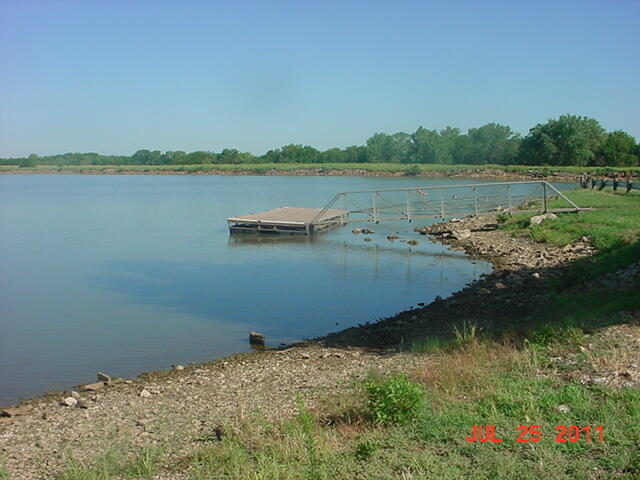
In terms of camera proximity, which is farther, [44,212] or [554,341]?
[44,212]

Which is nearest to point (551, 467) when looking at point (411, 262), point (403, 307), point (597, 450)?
point (597, 450)

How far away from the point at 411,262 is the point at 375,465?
767 inches

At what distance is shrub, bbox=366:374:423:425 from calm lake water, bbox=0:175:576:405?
706 centimetres

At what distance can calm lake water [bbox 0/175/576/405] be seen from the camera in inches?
531

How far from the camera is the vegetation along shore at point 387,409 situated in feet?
18.0

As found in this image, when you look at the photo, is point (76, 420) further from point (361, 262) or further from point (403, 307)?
point (361, 262)

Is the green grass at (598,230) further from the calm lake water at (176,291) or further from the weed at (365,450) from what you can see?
the weed at (365,450)

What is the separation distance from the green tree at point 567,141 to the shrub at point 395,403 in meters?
90.0

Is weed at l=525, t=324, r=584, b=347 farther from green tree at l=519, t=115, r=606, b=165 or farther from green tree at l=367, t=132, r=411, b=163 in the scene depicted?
green tree at l=367, t=132, r=411, b=163

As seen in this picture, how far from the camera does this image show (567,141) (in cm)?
8938

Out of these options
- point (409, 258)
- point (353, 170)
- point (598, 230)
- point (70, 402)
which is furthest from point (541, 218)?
point (353, 170)

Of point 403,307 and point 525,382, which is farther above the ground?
point 525,382

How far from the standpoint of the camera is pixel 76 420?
29.2 feet

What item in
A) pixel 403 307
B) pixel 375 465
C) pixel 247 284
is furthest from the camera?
pixel 247 284
